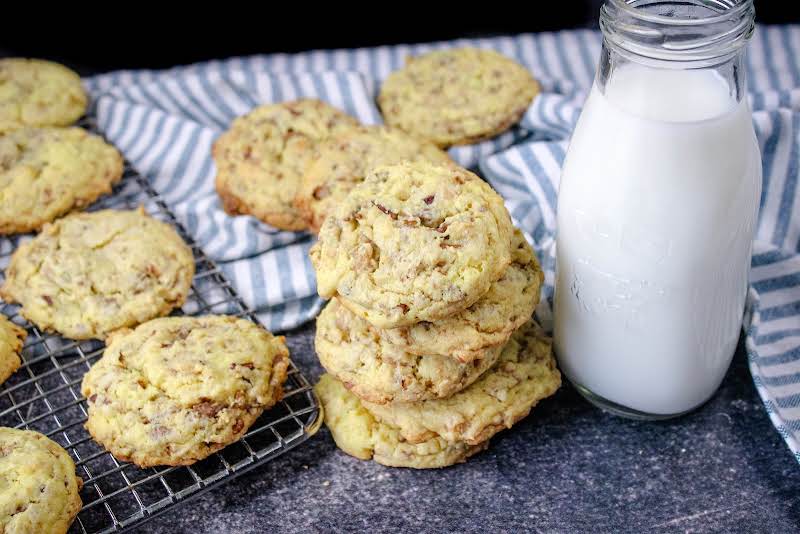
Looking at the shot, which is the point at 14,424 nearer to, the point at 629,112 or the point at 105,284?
the point at 105,284

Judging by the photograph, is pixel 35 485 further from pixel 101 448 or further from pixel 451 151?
pixel 451 151

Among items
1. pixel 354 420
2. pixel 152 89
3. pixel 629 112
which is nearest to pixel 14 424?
pixel 354 420

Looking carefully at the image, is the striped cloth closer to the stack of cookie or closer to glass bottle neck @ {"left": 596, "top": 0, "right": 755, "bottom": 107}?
the stack of cookie

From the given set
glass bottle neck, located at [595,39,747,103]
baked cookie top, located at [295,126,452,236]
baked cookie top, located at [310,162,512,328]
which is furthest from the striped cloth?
glass bottle neck, located at [595,39,747,103]

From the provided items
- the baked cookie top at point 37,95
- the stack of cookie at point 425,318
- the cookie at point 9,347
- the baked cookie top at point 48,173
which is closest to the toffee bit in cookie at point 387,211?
the stack of cookie at point 425,318

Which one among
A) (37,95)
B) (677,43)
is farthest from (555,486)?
(37,95)
